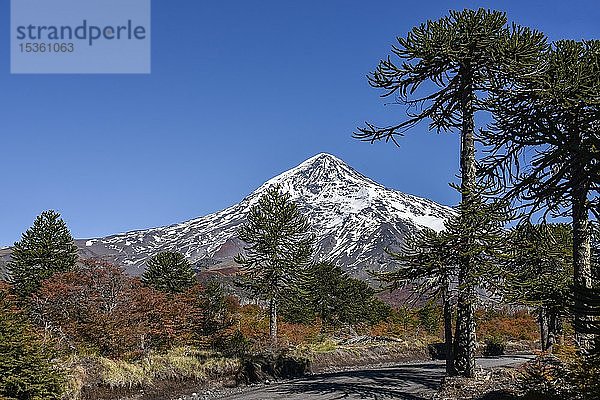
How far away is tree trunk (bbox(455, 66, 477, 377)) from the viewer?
12.6 meters

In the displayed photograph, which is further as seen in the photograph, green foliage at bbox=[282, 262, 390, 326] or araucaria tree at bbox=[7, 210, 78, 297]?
green foliage at bbox=[282, 262, 390, 326]

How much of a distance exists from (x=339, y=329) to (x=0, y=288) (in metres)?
21.6

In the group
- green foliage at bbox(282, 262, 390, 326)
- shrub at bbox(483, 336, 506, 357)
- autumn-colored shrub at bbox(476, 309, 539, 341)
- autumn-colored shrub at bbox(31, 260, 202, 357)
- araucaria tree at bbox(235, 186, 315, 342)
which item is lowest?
autumn-colored shrub at bbox(476, 309, 539, 341)

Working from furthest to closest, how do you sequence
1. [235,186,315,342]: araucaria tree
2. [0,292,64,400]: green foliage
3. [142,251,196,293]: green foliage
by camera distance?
[142,251,196,293]: green foliage, [235,186,315,342]: araucaria tree, [0,292,64,400]: green foliage

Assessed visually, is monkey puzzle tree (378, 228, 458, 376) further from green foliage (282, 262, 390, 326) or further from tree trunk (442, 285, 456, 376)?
green foliage (282, 262, 390, 326)

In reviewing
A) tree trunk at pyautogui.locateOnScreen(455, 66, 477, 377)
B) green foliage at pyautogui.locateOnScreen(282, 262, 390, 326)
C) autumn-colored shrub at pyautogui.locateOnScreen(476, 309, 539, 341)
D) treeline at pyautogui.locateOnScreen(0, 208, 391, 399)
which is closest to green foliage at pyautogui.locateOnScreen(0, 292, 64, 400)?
treeline at pyautogui.locateOnScreen(0, 208, 391, 399)

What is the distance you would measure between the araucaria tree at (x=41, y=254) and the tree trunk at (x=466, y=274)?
998 inches

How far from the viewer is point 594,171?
5.54m

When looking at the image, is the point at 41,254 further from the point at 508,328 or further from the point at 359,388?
the point at 508,328

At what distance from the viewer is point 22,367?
1034cm

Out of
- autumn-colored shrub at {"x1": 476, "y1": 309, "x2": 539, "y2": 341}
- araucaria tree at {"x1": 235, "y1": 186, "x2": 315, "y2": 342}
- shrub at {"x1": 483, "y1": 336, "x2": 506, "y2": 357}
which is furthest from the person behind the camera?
autumn-colored shrub at {"x1": 476, "y1": 309, "x2": 539, "y2": 341}

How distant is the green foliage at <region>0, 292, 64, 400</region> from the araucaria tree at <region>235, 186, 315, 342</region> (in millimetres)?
15649

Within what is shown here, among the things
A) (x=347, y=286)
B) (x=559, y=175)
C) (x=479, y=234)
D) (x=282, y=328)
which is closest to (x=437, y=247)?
(x=479, y=234)

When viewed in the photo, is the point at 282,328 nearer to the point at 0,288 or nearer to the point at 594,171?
the point at 0,288
